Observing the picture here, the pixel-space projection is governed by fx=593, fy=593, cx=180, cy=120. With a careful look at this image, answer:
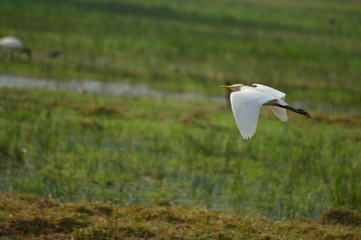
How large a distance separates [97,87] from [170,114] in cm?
338

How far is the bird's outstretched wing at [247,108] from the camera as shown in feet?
19.3

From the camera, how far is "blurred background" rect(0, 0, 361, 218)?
25.4ft

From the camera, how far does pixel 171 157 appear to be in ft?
30.0

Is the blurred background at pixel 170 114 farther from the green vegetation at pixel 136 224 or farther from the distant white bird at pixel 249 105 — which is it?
the distant white bird at pixel 249 105

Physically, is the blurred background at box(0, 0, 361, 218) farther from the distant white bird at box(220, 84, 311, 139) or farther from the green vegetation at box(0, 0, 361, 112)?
the distant white bird at box(220, 84, 311, 139)

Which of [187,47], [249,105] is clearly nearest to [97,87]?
[187,47]

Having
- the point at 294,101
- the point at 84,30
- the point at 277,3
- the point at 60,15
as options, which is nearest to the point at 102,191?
the point at 294,101

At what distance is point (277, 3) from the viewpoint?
130ft

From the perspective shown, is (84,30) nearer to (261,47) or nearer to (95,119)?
(261,47)

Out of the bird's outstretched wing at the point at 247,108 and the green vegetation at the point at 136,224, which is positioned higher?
the bird's outstretched wing at the point at 247,108

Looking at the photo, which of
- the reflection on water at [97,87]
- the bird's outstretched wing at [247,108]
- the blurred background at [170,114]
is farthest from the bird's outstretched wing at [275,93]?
the reflection on water at [97,87]

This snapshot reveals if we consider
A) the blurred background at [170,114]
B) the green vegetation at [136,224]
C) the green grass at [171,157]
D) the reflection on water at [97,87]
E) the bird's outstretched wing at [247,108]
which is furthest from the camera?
the reflection on water at [97,87]

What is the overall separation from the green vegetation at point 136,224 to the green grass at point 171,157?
63 cm

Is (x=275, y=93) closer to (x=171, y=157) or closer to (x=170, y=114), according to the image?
(x=171, y=157)
